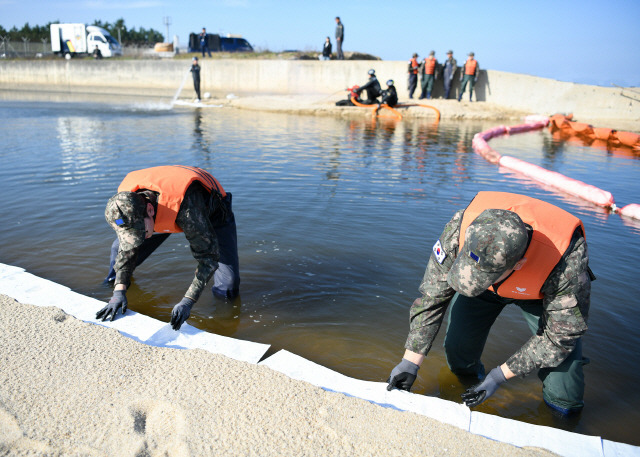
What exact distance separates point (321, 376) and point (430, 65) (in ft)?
56.9

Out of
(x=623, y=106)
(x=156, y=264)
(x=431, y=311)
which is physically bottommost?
(x=156, y=264)

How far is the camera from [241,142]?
36.6ft

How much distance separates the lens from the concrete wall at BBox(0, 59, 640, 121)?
16438mm

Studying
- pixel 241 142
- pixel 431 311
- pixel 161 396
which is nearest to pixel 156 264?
pixel 161 396

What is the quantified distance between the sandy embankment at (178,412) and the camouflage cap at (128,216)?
0.65m

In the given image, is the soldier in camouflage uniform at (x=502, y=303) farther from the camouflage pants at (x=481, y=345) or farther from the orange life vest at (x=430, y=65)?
the orange life vest at (x=430, y=65)

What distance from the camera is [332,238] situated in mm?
5453

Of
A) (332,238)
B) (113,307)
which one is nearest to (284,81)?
(332,238)

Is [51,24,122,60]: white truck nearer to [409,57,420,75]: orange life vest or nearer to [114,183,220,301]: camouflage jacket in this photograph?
[409,57,420,75]: orange life vest

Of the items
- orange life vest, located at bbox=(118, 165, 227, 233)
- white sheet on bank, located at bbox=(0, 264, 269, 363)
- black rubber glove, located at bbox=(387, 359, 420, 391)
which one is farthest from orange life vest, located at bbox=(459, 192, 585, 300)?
orange life vest, located at bbox=(118, 165, 227, 233)

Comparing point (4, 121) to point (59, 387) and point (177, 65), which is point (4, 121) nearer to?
point (177, 65)

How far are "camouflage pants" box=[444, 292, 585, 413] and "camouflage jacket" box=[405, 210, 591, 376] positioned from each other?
23 cm

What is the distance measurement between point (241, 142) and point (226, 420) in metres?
9.61

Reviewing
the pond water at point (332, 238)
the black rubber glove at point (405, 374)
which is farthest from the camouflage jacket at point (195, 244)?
the black rubber glove at point (405, 374)
